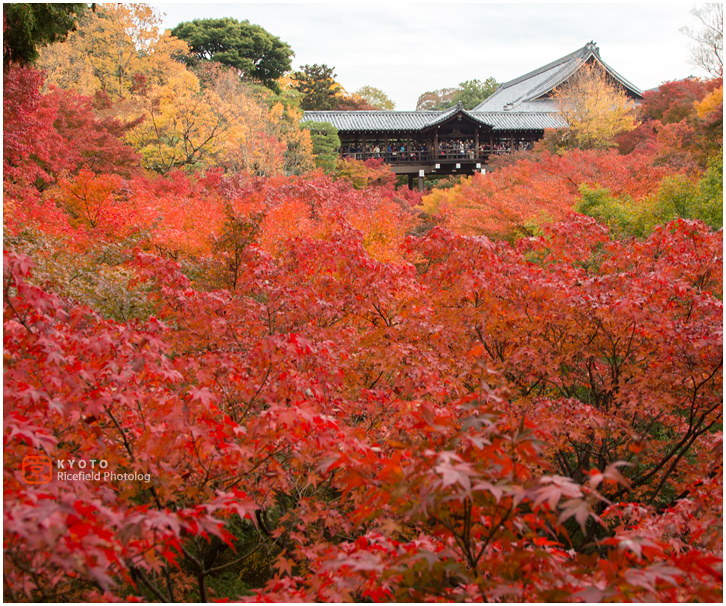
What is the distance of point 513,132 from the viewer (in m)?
35.2

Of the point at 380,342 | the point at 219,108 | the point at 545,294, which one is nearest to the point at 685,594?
the point at 545,294

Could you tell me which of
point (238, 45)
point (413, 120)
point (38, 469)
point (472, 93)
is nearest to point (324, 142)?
point (413, 120)

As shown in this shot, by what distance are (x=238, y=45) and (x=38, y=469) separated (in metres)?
34.9

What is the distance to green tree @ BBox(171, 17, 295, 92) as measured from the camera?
104 feet

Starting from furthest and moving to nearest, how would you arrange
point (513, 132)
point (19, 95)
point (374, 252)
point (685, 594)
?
point (513, 132), point (374, 252), point (19, 95), point (685, 594)

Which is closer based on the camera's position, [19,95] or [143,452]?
[143,452]

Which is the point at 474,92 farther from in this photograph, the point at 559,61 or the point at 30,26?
the point at 30,26

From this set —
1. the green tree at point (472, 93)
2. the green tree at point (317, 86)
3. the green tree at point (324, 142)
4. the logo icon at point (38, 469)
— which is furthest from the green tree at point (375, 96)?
the logo icon at point (38, 469)

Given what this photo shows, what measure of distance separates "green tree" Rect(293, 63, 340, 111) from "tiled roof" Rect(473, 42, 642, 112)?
15190 millimetres

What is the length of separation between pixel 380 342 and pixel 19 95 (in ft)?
32.4

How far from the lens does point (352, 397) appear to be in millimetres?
5672

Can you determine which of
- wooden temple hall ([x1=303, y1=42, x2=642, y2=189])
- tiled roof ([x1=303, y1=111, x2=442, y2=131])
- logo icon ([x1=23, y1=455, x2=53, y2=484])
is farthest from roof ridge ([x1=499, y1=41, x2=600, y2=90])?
logo icon ([x1=23, y1=455, x2=53, y2=484])

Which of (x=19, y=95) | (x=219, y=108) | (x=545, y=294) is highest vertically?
(x=219, y=108)

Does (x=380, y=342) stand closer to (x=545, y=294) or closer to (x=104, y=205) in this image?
(x=545, y=294)
